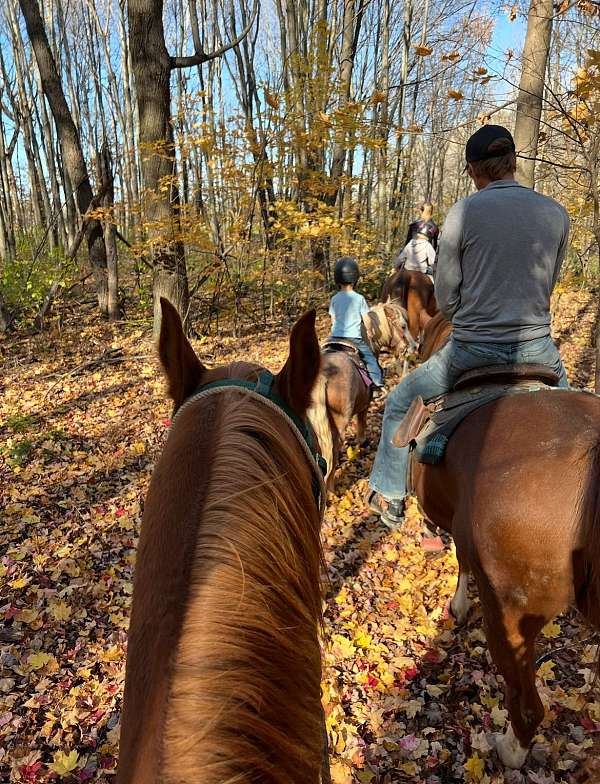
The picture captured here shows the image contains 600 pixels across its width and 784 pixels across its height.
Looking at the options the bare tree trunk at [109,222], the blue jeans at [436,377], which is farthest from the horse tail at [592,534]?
the bare tree trunk at [109,222]

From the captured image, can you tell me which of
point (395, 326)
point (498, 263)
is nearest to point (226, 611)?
point (498, 263)

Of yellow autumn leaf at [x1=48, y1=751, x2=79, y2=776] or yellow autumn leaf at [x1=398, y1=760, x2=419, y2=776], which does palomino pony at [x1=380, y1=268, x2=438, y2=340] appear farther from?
yellow autumn leaf at [x1=48, y1=751, x2=79, y2=776]

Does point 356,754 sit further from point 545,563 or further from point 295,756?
point 295,756

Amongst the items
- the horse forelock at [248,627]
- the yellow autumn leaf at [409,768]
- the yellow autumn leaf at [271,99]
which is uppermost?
the yellow autumn leaf at [271,99]

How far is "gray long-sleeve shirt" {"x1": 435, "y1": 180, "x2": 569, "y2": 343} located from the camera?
104 inches

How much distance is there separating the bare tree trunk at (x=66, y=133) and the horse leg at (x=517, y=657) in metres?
11.1

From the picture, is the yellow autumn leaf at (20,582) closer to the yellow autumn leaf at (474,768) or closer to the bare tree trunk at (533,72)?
the yellow autumn leaf at (474,768)

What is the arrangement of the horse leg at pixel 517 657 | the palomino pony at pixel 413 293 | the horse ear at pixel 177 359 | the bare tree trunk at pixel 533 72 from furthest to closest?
the palomino pony at pixel 413 293
the bare tree trunk at pixel 533 72
the horse leg at pixel 517 657
the horse ear at pixel 177 359

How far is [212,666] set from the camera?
0.79 m

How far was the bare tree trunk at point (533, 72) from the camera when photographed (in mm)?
5602

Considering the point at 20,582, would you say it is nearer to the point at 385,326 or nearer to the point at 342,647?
the point at 342,647

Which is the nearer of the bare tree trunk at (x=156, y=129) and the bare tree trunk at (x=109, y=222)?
the bare tree trunk at (x=156, y=129)

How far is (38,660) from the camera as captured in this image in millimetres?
3564

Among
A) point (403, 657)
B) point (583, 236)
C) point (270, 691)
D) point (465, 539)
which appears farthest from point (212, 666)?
point (583, 236)
